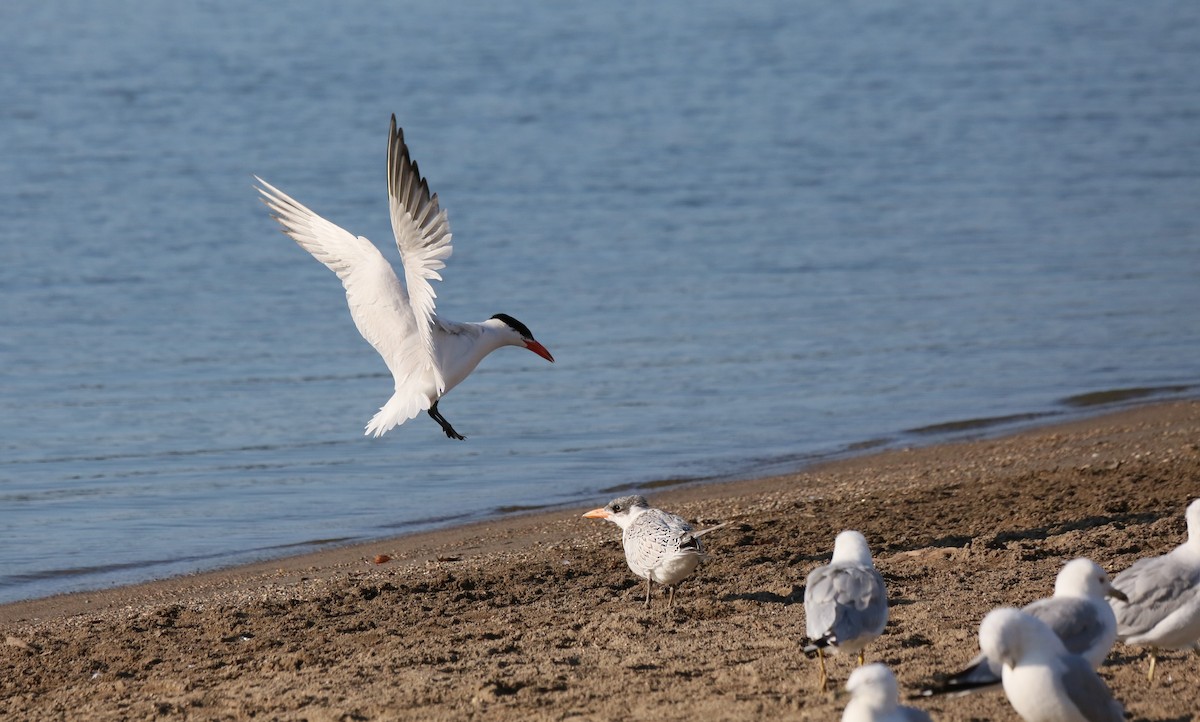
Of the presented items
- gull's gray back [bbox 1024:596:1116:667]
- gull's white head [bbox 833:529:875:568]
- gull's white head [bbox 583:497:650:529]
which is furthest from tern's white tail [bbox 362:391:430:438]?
gull's gray back [bbox 1024:596:1116:667]

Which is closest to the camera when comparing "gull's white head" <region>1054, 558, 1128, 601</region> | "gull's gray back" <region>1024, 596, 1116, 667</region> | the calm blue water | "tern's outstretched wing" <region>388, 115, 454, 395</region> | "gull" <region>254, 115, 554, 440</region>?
"gull's gray back" <region>1024, 596, 1116, 667</region>

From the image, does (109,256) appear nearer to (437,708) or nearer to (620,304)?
(620,304)

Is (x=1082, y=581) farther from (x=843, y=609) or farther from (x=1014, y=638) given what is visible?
(x=843, y=609)

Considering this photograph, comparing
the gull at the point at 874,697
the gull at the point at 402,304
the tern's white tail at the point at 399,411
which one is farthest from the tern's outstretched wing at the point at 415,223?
the gull at the point at 874,697

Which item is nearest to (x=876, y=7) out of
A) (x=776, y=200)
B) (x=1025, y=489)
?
(x=776, y=200)

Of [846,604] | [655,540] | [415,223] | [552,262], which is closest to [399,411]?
[415,223]

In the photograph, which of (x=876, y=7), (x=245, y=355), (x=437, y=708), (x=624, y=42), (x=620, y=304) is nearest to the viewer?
(x=437, y=708)

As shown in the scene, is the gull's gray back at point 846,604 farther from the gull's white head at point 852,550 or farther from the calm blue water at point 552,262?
the calm blue water at point 552,262

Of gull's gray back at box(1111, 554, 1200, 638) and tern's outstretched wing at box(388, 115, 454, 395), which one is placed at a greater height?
tern's outstretched wing at box(388, 115, 454, 395)

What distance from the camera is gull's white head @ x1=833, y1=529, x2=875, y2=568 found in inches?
266

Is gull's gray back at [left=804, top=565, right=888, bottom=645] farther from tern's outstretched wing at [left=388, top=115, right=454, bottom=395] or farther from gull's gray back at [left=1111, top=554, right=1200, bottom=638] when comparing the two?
tern's outstretched wing at [left=388, top=115, right=454, bottom=395]

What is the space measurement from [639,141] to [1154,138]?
9.85m

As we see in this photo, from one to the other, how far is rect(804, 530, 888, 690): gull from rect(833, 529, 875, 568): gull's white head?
17cm

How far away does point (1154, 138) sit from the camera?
30531 millimetres
